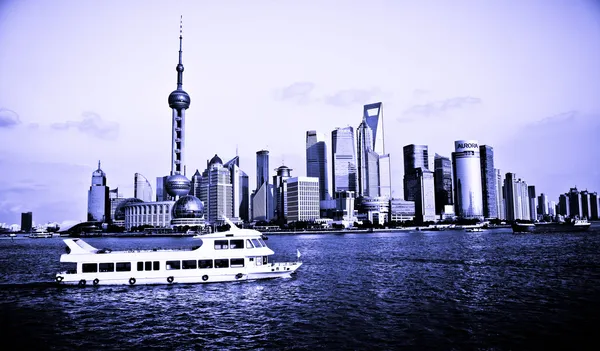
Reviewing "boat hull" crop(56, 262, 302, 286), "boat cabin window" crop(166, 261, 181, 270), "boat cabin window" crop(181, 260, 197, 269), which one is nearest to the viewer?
"boat hull" crop(56, 262, 302, 286)

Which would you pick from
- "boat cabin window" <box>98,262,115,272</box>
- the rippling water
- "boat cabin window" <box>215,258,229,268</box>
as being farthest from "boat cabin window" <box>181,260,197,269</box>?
"boat cabin window" <box>98,262,115,272</box>

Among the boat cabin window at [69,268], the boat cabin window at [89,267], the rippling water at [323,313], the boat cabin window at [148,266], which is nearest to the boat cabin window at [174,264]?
the boat cabin window at [148,266]

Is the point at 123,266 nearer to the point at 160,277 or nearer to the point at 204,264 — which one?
the point at 160,277

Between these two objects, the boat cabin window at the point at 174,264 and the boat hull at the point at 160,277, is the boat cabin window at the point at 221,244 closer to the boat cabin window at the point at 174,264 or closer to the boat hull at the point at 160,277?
the boat hull at the point at 160,277

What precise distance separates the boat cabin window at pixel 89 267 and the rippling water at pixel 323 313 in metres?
2.26

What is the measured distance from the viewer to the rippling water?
30.7m

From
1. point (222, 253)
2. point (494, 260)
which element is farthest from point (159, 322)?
point (494, 260)

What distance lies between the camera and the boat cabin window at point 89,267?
2063 inches

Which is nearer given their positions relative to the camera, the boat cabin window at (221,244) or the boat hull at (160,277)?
the boat hull at (160,277)

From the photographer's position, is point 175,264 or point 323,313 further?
point 175,264

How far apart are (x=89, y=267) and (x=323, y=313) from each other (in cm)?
3019

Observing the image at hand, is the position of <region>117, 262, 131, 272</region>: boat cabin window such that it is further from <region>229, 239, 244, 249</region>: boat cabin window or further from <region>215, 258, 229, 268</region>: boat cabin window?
<region>229, 239, 244, 249</region>: boat cabin window

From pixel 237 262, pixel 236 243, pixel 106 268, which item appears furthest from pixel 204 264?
pixel 106 268

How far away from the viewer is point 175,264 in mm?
53031
